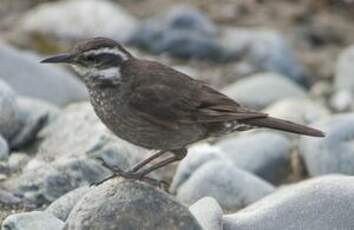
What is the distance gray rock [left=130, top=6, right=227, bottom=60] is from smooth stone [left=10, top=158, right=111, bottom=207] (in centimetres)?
639

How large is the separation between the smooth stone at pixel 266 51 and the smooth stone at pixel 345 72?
533mm

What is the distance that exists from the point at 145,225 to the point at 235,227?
1.03 metres

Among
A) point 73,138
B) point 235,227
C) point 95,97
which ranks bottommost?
point 73,138

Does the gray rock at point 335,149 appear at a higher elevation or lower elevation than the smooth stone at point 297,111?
higher

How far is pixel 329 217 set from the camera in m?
8.64

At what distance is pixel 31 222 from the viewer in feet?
26.7

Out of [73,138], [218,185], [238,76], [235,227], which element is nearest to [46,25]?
[238,76]

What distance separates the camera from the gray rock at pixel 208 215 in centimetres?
839

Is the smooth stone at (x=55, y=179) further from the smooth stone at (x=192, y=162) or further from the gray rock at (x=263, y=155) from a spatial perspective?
the gray rock at (x=263, y=155)

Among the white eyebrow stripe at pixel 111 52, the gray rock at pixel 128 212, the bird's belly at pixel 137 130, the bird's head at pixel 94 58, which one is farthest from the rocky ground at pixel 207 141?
the white eyebrow stripe at pixel 111 52

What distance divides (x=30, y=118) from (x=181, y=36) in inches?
197

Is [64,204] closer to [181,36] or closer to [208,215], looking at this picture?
[208,215]

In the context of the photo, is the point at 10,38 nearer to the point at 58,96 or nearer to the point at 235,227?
the point at 58,96

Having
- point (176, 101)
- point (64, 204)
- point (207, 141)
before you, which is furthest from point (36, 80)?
point (176, 101)
